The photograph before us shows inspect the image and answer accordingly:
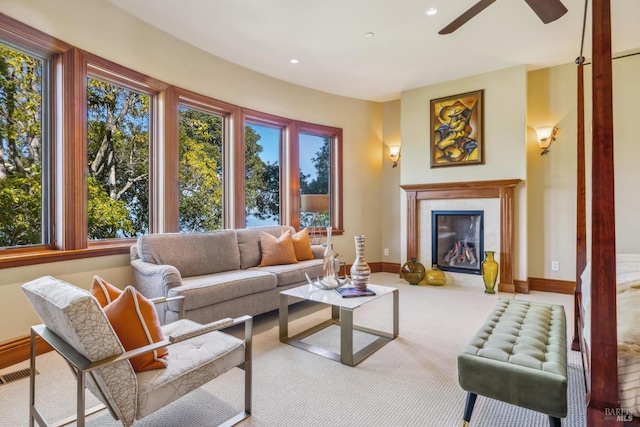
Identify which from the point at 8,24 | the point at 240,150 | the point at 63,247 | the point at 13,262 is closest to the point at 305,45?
the point at 240,150

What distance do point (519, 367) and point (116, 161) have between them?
3760mm

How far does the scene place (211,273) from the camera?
11.6ft

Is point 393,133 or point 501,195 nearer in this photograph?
point 501,195

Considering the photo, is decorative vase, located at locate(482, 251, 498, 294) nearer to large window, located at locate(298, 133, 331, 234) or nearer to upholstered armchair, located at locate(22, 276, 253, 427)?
large window, located at locate(298, 133, 331, 234)

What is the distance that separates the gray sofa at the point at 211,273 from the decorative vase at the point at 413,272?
1672 mm

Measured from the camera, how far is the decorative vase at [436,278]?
5004mm

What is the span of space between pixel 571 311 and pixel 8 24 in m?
5.76

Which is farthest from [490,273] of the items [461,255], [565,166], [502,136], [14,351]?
[14,351]

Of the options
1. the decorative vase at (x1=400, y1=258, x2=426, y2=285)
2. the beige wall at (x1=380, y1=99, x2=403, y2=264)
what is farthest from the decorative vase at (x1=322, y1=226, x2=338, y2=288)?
the beige wall at (x1=380, y1=99, x2=403, y2=264)

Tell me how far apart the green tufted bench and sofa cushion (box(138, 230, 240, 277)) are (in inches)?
104

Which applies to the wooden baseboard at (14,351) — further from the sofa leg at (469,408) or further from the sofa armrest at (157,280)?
the sofa leg at (469,408)

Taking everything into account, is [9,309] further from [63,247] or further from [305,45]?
[305,45]

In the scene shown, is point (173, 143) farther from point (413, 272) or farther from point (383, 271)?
point (383, 271)

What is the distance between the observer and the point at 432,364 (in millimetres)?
2469
